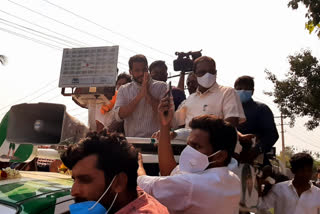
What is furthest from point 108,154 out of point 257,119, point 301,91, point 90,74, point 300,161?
point 301,91

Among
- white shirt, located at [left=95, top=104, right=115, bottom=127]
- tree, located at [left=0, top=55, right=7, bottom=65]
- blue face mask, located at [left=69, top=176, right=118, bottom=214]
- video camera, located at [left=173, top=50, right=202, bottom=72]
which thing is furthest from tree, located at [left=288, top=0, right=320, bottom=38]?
tree, located at [left=0, top=55, right=7, bottom=65]

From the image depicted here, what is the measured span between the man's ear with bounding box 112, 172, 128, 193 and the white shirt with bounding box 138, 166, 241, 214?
0.42 metres

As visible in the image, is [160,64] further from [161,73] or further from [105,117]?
[105,117]

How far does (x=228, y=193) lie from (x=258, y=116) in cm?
162

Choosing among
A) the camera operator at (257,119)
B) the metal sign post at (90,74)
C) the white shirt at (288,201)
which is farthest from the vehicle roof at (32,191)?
the white shirt at (288,201)

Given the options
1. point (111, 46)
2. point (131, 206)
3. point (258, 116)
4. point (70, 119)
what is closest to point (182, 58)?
point (258, 116)

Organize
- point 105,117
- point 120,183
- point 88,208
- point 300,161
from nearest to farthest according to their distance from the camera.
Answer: point 88,208
point 120,183
point 105,117
point 300,161

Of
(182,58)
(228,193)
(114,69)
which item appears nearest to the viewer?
(228,193)

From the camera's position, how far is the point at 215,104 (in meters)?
3.02

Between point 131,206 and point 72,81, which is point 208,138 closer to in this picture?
point 131,206

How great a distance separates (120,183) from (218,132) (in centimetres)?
81

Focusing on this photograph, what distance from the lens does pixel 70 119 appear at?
7.69 ft

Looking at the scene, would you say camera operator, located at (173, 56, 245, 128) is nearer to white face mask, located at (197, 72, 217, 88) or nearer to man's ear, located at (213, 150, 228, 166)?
white face mask, located at (197, 72, 217, 88)

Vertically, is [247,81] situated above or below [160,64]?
below
